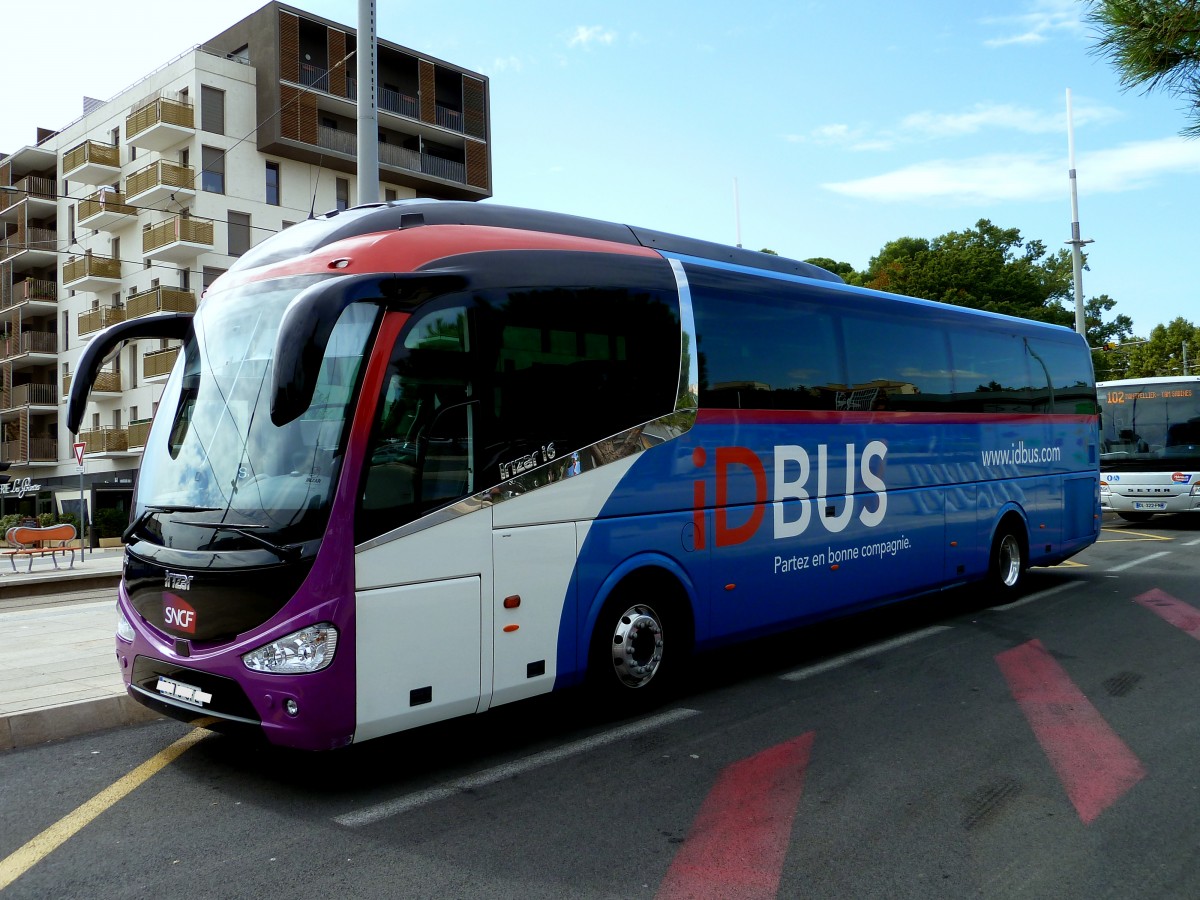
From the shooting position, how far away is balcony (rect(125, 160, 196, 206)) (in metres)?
40.0

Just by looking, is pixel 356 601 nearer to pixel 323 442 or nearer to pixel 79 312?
pixel 323 442

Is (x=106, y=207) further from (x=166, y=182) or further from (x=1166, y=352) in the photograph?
(x=1166, y=352)

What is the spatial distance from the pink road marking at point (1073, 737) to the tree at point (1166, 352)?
72.4m

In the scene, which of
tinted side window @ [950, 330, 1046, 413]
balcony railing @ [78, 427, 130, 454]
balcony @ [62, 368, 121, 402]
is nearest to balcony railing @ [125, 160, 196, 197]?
balcony @ [62, 368, 121, 402]

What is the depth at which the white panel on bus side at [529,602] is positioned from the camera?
19.4 ft

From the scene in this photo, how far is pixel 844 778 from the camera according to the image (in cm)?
549

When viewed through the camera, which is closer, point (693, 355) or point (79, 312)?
point (693, 355)

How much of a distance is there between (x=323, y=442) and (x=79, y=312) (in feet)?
162

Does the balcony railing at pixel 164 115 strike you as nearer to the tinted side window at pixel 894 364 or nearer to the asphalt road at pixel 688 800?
the tinted side window at pixel 894 364

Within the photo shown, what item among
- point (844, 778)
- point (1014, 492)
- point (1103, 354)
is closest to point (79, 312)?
point (1014, 492)

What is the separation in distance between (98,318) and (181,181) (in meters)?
8.39

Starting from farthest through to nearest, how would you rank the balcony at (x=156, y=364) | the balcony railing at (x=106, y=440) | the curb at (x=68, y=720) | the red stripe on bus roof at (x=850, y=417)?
1. the balcony railing at (x=106, y=440)
2. the balcony at (x=156, y=364)
3. the red stripe on bus roof at (x=850, y=417)
4. the curb at (x=68, y=720)

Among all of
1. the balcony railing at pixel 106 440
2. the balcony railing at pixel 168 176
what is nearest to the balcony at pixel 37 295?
the balcony railing at pixel 106 440

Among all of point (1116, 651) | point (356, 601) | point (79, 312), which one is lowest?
point (1116, 651)
